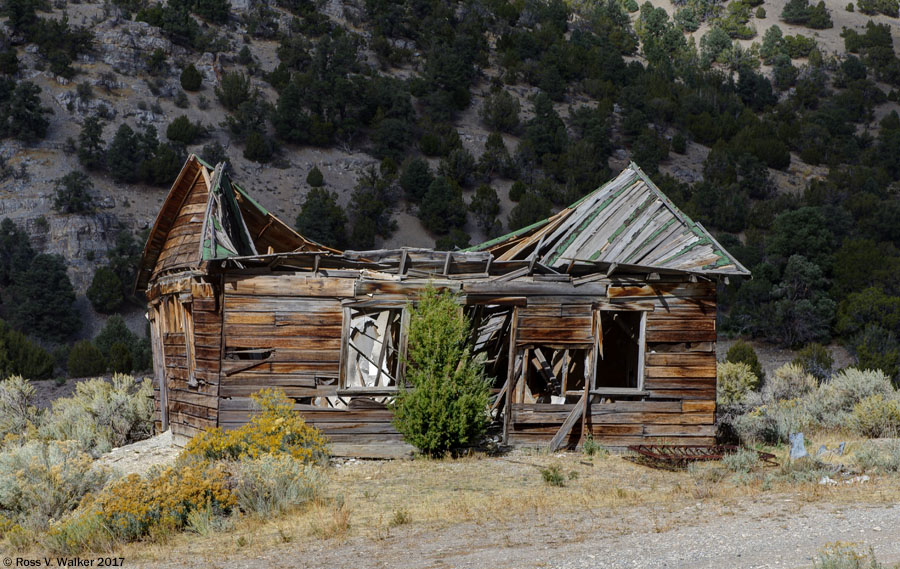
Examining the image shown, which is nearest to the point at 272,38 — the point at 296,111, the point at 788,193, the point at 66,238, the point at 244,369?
the point at 296,111

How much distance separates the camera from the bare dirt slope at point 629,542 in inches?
283

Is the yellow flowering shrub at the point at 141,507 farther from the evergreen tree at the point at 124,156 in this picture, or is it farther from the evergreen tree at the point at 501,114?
the evergreen tree at the point at 501,114

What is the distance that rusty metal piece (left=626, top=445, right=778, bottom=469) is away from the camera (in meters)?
12.3

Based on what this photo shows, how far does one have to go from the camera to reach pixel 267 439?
11.7m

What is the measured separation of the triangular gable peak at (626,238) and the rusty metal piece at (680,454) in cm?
277

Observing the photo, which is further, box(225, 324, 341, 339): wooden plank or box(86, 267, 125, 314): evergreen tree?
box(86, 267, 125, 314): evergreen tree

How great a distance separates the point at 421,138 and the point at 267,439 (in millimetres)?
41663

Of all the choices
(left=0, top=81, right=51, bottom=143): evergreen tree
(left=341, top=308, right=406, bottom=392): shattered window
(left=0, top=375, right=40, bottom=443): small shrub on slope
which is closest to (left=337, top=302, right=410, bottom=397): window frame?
(left=341, top=308, right=406, bottom=392): shattered window

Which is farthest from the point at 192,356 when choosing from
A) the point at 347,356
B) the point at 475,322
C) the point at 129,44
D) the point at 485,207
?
the point at 129,44

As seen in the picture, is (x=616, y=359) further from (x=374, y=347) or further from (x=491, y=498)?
(x=491, y=498)

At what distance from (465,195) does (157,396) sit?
32.6m

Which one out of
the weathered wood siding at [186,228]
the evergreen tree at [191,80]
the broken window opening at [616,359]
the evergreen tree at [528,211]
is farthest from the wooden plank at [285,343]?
the evergreen tree at [191,80]

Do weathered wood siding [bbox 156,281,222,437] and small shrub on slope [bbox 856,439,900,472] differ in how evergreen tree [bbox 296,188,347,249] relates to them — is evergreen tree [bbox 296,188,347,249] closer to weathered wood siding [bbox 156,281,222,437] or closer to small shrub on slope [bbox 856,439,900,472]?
weathered wood siding [bbox 156,281,222,437]

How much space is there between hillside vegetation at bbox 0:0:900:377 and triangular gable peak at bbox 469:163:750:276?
18114 millimetres
